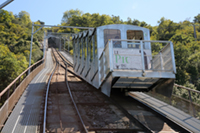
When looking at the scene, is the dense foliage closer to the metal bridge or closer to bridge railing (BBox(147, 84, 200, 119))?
the metal bridge

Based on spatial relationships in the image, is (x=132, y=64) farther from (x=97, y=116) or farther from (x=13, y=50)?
(x=13, y=50)

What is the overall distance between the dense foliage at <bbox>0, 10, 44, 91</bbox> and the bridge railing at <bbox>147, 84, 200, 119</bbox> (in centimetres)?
1877

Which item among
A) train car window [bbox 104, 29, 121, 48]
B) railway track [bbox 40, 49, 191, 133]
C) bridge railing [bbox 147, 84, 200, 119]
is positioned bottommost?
railway track [bbox 40, 49, 191, 133]

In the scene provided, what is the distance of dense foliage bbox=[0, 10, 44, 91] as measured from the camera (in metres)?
22.5

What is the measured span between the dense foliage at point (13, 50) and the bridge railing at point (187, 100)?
18768 millimetres

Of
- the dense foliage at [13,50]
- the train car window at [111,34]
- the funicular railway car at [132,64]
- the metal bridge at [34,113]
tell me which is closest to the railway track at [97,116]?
the metal bridge at [34,113]

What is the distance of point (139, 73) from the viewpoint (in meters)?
7.98

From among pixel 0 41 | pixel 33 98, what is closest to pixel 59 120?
pixel 33 98

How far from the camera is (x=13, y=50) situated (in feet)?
180

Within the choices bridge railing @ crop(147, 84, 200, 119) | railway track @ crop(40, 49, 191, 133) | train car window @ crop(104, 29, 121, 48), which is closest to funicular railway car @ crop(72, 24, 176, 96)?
train car window @ crop(104, 29, 121, 48)

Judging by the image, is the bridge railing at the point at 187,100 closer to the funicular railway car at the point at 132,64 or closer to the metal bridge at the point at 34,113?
the metal bridge at the point at 34,113

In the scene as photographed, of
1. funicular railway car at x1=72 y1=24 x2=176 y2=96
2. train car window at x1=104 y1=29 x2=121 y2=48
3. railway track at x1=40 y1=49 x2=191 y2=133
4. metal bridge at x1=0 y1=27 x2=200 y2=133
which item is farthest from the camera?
train car window at x1=104 y1=29 x2=121 y2=48

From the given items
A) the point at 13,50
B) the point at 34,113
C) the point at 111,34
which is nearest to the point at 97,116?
the point at 34,113

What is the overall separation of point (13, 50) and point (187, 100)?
2158 inches
